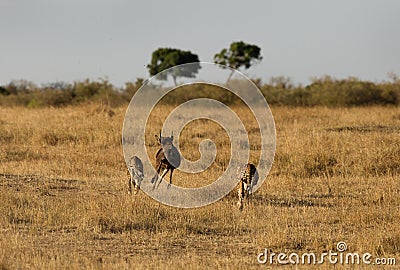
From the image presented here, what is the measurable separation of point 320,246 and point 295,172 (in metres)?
5.89

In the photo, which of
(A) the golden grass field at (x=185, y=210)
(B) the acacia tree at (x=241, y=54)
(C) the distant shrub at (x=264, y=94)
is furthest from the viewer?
(B) the acacia tree at (x=241, y=54)

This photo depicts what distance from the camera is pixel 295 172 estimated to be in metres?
13.4

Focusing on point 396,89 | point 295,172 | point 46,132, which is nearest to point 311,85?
point 396,89

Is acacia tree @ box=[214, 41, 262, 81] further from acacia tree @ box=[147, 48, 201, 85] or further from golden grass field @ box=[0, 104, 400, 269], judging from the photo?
golden grass field @ box=[0, 104, 400, 269]

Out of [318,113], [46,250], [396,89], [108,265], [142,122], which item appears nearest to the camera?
[108,265]

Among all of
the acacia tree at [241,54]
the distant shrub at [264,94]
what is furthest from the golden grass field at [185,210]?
the acacia tree at [241,54]

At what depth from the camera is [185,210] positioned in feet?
31.4

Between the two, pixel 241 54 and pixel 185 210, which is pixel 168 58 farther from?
pixel 185 210

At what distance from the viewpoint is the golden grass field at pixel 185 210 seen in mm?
7223

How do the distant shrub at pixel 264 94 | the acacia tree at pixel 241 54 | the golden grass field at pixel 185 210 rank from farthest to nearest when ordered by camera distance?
1. the acacia tree at pixel 241 54
2. the distant shrub at pixel 264 94
3. the golden grass field at pixel 185 210

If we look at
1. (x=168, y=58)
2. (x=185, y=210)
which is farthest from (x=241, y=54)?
(x=185, y=210)

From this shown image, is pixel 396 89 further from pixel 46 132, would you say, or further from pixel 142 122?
pixel 46 132

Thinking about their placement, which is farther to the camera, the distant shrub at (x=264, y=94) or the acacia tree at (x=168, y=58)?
the acacia tree at (x=168, y=58)

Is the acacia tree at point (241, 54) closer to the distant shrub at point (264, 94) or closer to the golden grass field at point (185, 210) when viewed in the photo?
the distant shrub at point (264, 94)
